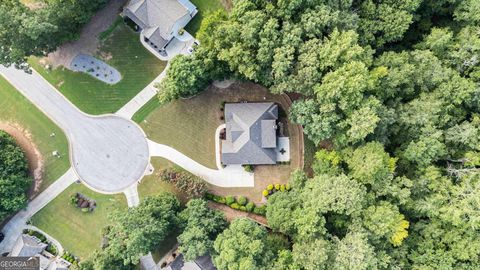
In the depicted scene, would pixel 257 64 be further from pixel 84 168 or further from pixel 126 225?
pixel 84 168

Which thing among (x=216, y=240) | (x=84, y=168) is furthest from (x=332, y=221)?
(x=84, y=168)

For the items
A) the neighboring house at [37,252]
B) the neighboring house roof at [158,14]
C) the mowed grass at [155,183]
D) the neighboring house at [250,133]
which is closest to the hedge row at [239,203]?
the neighboring house at [250,133]

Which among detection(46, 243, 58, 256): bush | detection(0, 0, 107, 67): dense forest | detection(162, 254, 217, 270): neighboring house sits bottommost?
detection(46, 243, 58, 256): bush

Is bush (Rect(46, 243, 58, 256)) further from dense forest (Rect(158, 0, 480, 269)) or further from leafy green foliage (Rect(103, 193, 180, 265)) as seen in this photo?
dense forest (Rect(158, 0, 480, 269))

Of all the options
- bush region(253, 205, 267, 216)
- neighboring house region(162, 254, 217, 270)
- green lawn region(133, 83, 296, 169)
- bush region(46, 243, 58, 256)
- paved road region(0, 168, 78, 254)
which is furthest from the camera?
paved road region(0, 168, 78, 254)

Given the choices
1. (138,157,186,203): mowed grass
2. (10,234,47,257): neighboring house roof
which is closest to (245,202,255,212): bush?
(138,157,186,203): mowed grass

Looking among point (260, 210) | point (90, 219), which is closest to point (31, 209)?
point (90, 219)

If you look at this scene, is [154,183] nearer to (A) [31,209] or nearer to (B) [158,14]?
(A) [31,209]
